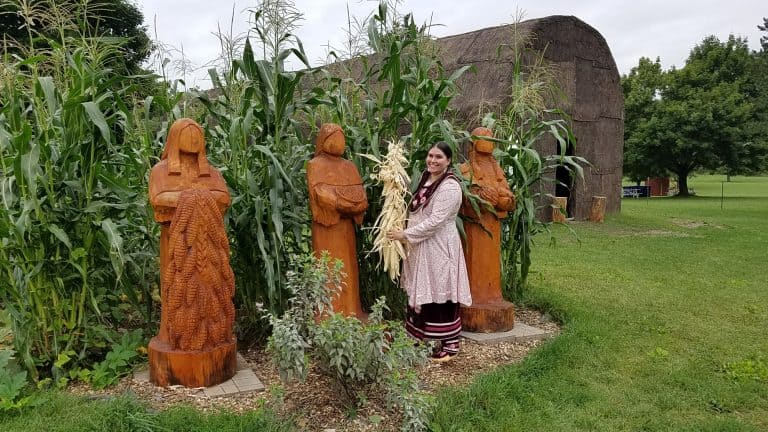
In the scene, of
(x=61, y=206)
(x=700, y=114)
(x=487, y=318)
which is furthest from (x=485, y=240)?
(x=700, y=114)

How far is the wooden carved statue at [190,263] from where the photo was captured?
3.27 metres

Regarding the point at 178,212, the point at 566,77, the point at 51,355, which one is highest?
the point at 566,77

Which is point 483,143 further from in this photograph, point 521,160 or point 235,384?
point 235,384

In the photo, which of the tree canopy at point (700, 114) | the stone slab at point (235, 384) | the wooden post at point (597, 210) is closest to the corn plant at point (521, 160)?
the stone slab at point (235, 384)

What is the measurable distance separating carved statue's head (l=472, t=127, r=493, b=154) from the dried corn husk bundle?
0.89m

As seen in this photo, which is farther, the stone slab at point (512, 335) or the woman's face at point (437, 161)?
the stone slab at point (512, 335)

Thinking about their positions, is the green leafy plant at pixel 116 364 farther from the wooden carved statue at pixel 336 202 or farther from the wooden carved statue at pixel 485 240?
the wooden carved statue at pixel 485 240

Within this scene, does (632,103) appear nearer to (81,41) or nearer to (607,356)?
(607,356)

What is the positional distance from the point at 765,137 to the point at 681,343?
21157 mm

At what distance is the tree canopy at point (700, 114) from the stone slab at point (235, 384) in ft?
71.0

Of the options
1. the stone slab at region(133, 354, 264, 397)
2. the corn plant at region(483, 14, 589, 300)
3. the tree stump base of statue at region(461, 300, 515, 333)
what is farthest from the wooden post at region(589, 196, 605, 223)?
the stone slab at region(133, 354, 264, 397)

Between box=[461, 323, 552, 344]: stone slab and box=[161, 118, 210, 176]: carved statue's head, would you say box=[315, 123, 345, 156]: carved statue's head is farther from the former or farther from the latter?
box=[461, 323, 552, 344]: stone slab

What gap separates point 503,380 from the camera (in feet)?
11.9

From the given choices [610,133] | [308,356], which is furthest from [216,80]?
[610,133]
